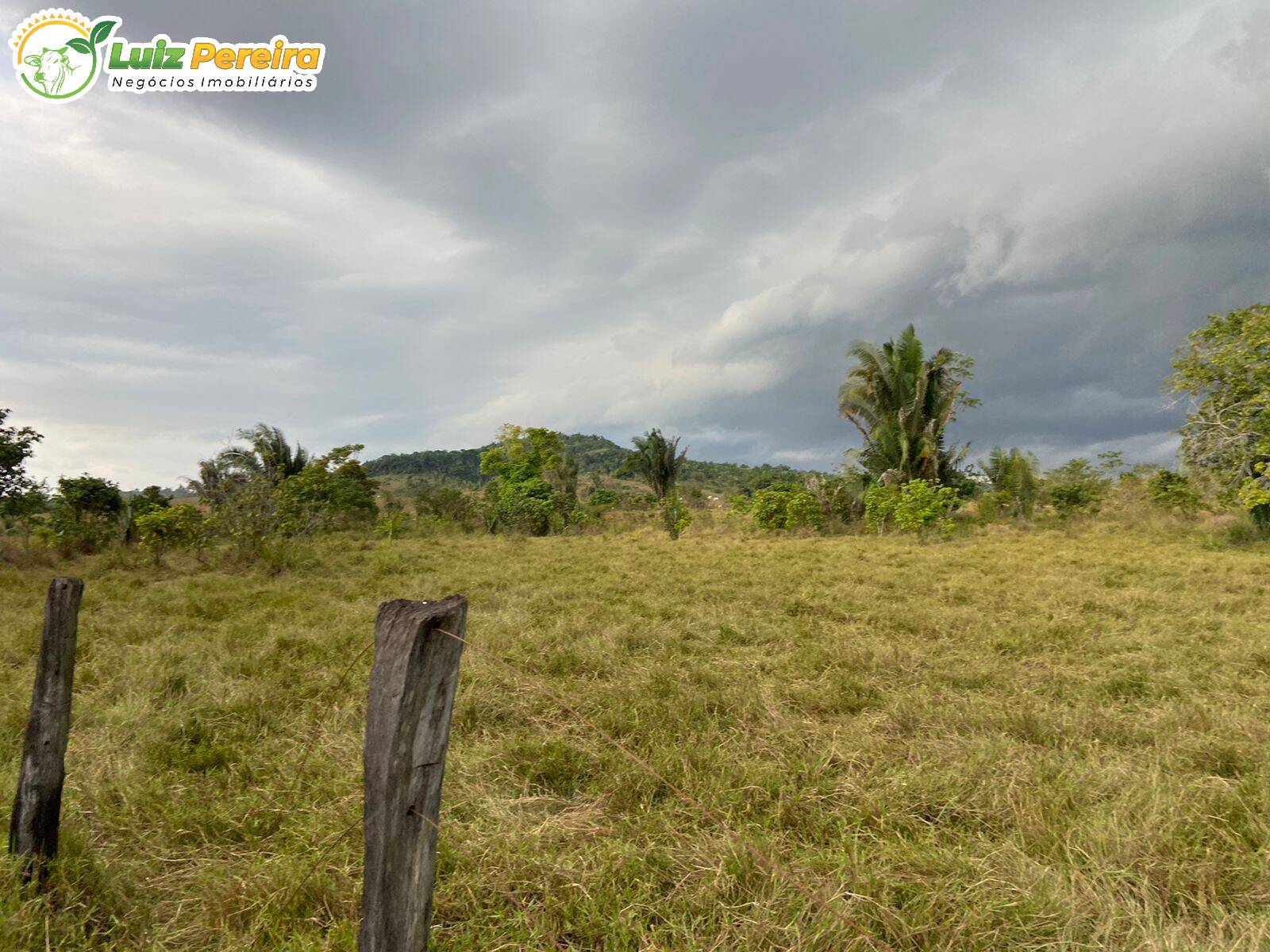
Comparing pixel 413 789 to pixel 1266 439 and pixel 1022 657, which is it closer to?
pixel 1022 657

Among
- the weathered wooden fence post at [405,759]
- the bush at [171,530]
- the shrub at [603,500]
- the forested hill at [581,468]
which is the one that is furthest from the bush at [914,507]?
the forested hill at [581,468]

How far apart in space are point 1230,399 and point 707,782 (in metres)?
15.3

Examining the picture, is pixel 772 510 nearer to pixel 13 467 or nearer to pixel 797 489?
pixel 797 489

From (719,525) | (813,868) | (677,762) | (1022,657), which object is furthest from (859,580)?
(719,525)

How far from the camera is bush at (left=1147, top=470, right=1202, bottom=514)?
1598cm

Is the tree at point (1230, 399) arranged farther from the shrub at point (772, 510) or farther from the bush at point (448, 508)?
the bush at point (448, 508)

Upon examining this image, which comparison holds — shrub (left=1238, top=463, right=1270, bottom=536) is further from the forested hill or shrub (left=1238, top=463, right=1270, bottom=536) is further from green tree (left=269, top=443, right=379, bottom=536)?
the forested hill

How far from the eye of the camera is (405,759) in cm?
141

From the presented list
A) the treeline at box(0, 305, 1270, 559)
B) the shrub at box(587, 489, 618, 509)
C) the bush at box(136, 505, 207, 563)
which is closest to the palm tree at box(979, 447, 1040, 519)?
the treeline at box(0, 305, 1270, 559)

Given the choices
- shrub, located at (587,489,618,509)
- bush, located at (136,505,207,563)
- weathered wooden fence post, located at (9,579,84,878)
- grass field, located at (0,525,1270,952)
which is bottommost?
grass field, located at (0,525,1270,952)

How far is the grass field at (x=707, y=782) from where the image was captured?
2.10m

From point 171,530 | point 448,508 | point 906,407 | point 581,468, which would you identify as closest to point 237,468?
point 171,530

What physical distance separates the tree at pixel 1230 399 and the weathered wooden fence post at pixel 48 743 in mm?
16354

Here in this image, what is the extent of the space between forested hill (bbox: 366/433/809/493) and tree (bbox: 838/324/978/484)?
3283 centimetres
